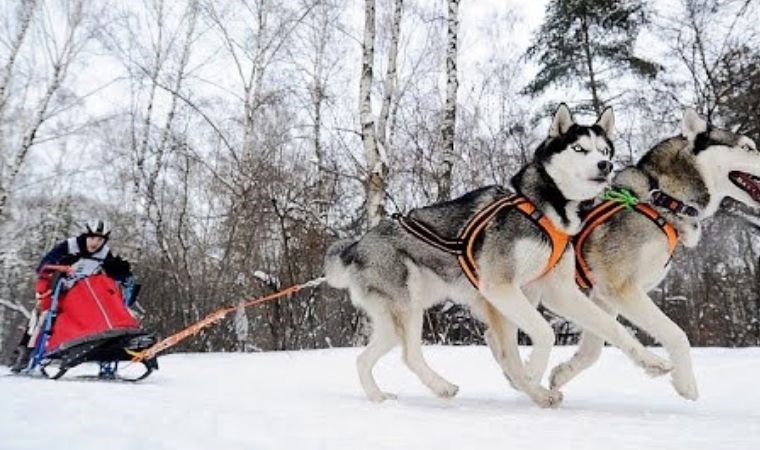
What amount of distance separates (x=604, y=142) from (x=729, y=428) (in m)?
1.93

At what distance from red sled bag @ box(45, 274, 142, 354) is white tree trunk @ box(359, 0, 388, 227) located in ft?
14.3

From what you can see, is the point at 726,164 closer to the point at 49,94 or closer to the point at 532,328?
the point at 532,328

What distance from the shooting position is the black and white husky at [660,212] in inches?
154

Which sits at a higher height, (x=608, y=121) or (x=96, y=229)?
(x=608, y=121)

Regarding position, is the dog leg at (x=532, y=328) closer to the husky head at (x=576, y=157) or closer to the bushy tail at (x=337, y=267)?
the husky head at (x=576, y=157)

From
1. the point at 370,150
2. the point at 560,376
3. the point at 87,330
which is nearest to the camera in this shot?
the point at 560,376

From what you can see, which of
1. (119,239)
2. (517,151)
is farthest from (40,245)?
(517,151)

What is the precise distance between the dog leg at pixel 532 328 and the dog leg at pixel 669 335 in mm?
508

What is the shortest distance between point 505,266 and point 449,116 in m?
7.00

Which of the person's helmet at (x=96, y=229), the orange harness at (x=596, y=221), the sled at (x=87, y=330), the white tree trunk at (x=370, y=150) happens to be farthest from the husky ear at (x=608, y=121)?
the white tree trunk at (x=370, y=150)

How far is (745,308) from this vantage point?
14.9 metres

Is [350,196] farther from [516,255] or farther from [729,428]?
[729,428]

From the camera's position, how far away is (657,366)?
348 centimetres

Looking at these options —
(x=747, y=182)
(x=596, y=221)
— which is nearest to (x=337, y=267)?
(x=596, y=221)
